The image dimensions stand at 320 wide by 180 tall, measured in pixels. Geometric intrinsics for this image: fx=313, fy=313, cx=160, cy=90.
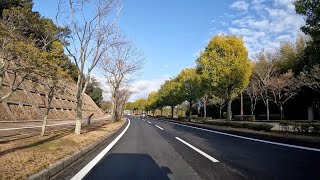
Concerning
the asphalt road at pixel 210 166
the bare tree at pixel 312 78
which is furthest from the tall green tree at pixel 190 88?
the asphalt road at pixel 210 166

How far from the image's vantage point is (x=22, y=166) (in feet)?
22.7

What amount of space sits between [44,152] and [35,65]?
2.74 meters

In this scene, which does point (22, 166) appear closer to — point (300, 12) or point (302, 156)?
point (302, 156)

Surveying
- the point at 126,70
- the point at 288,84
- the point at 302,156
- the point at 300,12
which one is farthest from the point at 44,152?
the point at 288,84

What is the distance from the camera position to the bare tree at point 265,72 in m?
47.5

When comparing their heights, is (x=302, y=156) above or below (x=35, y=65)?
below

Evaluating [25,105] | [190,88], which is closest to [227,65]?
[190,88]

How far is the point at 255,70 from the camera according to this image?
50156mm

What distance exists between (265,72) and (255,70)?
1669mm

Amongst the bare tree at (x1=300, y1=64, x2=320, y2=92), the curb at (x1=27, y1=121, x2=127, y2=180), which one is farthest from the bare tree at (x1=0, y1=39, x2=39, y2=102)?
the bare tree at (x1=300, y1=64, x2=320, y2=92)

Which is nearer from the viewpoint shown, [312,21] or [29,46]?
[29,46]

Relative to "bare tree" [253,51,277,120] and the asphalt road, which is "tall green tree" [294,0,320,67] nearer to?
the asphalt road

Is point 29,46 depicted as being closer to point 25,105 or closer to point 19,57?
point 19,57

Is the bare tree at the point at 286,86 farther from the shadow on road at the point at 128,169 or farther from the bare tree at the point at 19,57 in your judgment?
the bare tree at the point at 19,57
